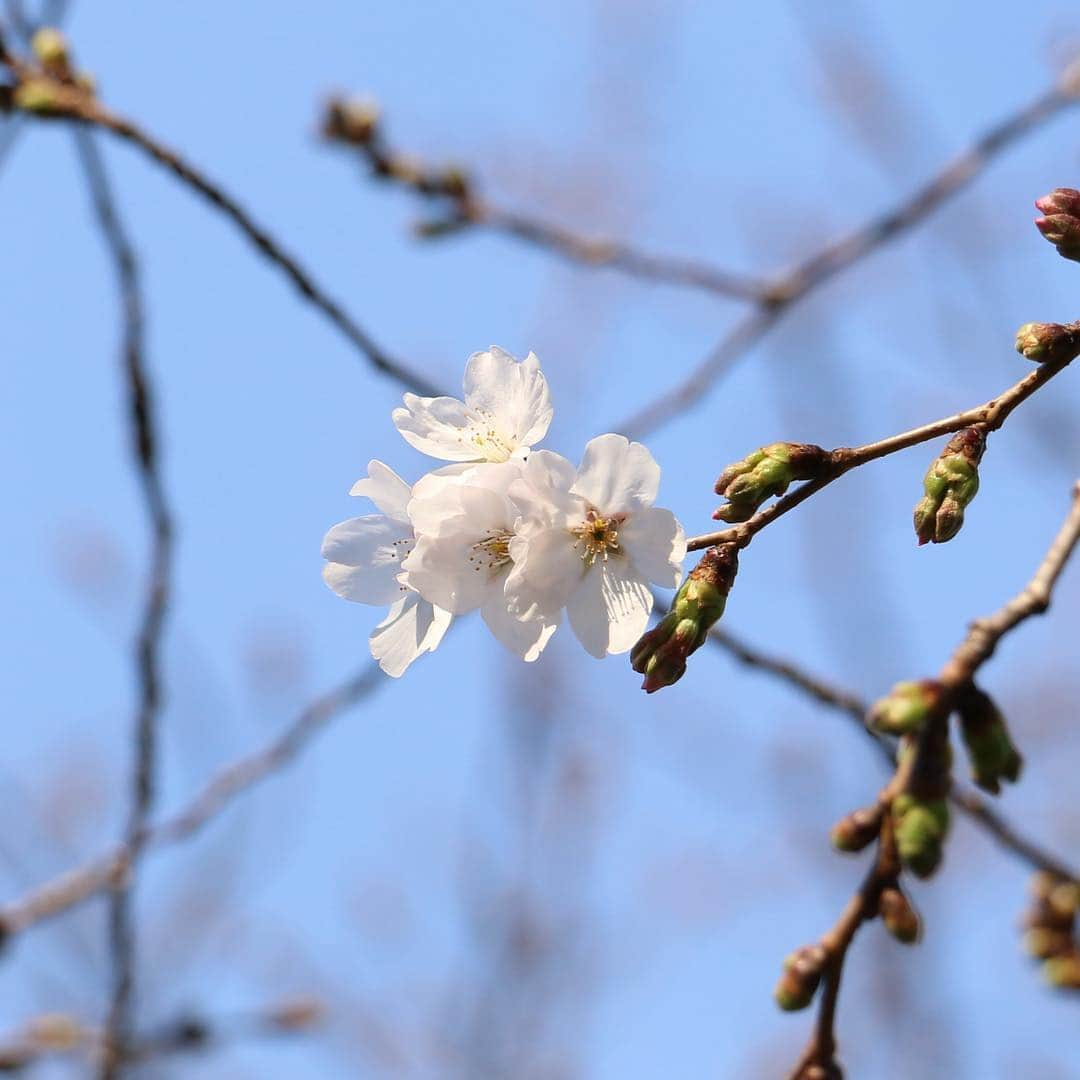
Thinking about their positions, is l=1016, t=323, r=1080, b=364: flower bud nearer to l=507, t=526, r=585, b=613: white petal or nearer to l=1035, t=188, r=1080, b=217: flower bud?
l=1035, t=188, r=1080, b=217: flower bud

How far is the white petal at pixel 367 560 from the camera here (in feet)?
5.10

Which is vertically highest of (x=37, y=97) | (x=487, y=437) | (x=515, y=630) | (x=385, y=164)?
(x=385, y=164)

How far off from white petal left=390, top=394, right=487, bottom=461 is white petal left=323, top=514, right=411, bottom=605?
102 mm

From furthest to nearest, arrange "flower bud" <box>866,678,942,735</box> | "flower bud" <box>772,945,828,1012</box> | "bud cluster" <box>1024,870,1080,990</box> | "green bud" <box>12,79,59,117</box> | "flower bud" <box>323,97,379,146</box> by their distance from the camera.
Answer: "flower bud" <box>323,97,379,146</box>, "bud cluster" <box>1024,870,1080,990</box>, "green bud" <box>12,79,59,117</box>, "flower bud" <box>772,945,828,1012</box>, "flower bud" <box>866,678,942,735</box>

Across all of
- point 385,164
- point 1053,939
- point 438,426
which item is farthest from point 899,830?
point 385,164

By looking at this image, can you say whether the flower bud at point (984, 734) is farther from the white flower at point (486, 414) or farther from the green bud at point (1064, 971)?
the green bud at point (1064, 971)

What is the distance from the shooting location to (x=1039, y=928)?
97.7 inches

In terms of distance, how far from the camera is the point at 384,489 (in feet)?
4.87

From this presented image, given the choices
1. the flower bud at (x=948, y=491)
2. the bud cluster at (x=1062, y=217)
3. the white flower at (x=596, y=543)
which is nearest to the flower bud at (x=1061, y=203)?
the bud cluster at (x=1062, y=217)

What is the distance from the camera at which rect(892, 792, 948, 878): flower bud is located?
997mm

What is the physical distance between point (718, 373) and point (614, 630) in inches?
60.4

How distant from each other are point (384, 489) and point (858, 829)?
0.66 m

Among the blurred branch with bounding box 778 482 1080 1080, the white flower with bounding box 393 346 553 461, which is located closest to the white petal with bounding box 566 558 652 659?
the white flower with bounding box 393 346 553 461

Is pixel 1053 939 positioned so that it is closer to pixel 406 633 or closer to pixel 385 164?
pixel 406 633
